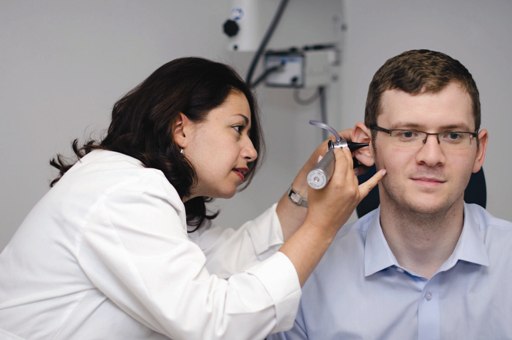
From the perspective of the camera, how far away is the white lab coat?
3.16ft

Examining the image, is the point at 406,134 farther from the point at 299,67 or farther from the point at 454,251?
the point at 299,67

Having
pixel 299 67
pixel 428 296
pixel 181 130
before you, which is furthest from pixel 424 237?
pixel 299 67

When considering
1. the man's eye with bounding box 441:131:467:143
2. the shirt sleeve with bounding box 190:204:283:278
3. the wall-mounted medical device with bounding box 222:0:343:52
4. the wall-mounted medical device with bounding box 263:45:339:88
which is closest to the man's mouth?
the shirt sleeve with bounding box 190:204:283:278

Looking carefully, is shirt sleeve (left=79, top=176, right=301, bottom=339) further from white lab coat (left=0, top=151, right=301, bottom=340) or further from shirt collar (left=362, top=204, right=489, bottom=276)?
shirt collar (left=362, top=204, right=489, bottom=276)

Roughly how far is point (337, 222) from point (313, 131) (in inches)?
57.6

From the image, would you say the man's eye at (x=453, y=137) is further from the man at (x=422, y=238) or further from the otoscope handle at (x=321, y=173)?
the otoscope handle at (x=321, y=173)

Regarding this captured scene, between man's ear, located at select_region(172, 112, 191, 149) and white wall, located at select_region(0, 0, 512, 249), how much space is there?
2.41 feet

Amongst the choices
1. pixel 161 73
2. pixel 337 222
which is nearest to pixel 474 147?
pixel 337 222

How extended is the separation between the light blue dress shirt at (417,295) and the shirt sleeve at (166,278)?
0.26 m

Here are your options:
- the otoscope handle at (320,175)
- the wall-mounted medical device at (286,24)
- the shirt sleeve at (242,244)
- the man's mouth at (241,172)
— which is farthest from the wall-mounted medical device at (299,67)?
the otoscope handle at (320,175)

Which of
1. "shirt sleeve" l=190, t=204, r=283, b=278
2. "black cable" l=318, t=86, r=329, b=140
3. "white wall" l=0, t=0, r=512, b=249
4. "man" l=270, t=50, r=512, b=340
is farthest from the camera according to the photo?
"black cable" l=318, t=86, r=329, b=140

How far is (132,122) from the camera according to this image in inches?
48.9

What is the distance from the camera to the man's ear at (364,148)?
4.25 ft

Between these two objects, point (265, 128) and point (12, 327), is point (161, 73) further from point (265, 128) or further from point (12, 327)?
point (265, 128)
